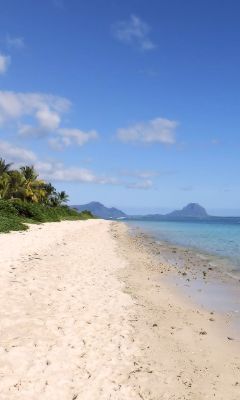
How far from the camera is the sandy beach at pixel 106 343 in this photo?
674cm

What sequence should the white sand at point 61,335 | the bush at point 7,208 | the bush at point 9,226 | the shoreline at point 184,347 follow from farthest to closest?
the bush at point 7,208 < the bush at point 9,226 < the shoreline at point 184,347 < the white sand at point 61,335

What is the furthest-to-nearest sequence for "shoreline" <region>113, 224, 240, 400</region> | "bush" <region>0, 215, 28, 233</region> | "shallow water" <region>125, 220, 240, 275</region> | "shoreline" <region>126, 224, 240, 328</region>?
"shallow water" <region>125, 220, 240, 275</region> < "bush" <region>0, 215, 28, 233</region> < "shoreline" <region>126, 224, 240, 328</region> < "shoreline" <region>113, 224, 240, 400</region>

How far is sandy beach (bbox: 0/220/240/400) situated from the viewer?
22.1ft

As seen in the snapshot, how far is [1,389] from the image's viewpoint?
6266 mm

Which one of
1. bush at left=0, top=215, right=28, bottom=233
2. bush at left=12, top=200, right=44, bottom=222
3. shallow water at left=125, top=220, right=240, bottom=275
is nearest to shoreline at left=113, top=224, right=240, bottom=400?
shallow water at left=125, top=220, right=240, bottom=275

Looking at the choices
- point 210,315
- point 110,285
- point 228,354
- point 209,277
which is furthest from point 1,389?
point 209,277

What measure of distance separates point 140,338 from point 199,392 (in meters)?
2.74

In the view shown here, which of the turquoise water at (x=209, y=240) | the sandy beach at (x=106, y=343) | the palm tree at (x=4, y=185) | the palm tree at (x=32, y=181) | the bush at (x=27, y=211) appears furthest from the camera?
the palm tree at (x=32, y=181)

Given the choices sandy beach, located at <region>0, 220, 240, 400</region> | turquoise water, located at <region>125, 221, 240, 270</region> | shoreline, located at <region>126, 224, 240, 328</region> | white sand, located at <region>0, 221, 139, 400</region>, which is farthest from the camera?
turquoise water, located at <region>125, 221, 240, 270</region>

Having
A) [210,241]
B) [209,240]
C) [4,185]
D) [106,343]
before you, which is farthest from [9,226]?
[209,240]

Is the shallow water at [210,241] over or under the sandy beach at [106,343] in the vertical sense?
over

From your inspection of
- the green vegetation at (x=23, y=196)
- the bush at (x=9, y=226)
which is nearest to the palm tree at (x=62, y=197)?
the green vegetation at (x=23, y=196)

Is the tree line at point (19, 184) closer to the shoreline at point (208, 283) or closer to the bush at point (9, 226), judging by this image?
the bush at point (9, 226)

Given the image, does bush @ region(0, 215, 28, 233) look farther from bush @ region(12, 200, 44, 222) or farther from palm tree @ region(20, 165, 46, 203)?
palm tree @ region(20, 165, 46, 203)
